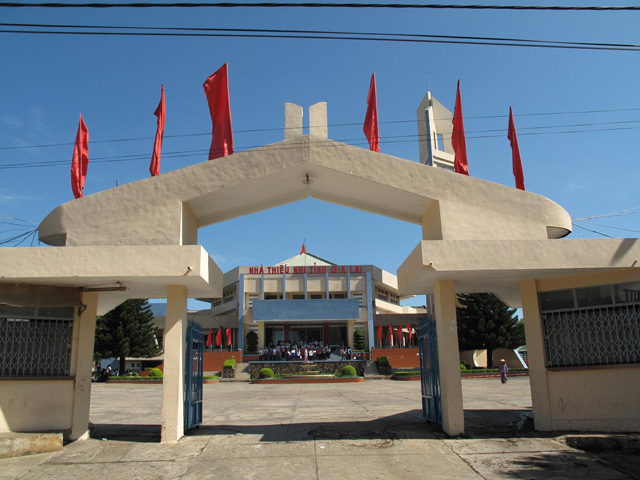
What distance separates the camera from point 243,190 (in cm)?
996

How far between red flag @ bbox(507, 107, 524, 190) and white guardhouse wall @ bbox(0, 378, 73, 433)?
31.5 feet

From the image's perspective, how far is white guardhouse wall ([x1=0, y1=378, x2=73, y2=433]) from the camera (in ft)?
28.3

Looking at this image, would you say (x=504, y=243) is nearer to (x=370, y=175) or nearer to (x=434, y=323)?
(x=434, y=323)

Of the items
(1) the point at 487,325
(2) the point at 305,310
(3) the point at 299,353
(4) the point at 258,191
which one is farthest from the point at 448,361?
(2) the point at 305,310

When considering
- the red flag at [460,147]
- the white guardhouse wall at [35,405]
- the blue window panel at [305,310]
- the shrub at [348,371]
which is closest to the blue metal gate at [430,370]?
the red flag at [460,147]

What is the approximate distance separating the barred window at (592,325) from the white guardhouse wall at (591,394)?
172 millimetres

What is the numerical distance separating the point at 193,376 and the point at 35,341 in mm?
2884

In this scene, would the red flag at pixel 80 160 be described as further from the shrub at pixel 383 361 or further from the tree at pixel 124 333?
the shrub at pixel 383 361

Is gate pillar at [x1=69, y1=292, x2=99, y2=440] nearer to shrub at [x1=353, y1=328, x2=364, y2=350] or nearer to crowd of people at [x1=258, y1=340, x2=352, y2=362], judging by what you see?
crowd of people at [x1=258, y1=340, x2=352, y2=362]

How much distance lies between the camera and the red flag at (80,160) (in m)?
10.5

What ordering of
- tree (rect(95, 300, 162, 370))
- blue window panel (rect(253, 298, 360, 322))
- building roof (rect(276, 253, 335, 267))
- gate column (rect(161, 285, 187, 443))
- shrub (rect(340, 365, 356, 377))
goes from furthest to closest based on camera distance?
building roof (rect(276, 253, 335, 267)) < blue window panel (rect(253, 298, 360, 322)) < tree (rect(95, 300, 162, 370)) < shrub (rect(340, 365, 356, 377)) < gate column (rect(161, 285, 187, 443))

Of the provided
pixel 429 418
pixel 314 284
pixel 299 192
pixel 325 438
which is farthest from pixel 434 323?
pixel 314 284

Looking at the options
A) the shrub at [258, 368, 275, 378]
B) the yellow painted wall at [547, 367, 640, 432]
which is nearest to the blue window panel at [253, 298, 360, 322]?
the shrub at [258, 368, 275, 378]

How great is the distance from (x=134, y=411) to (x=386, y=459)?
894cm
